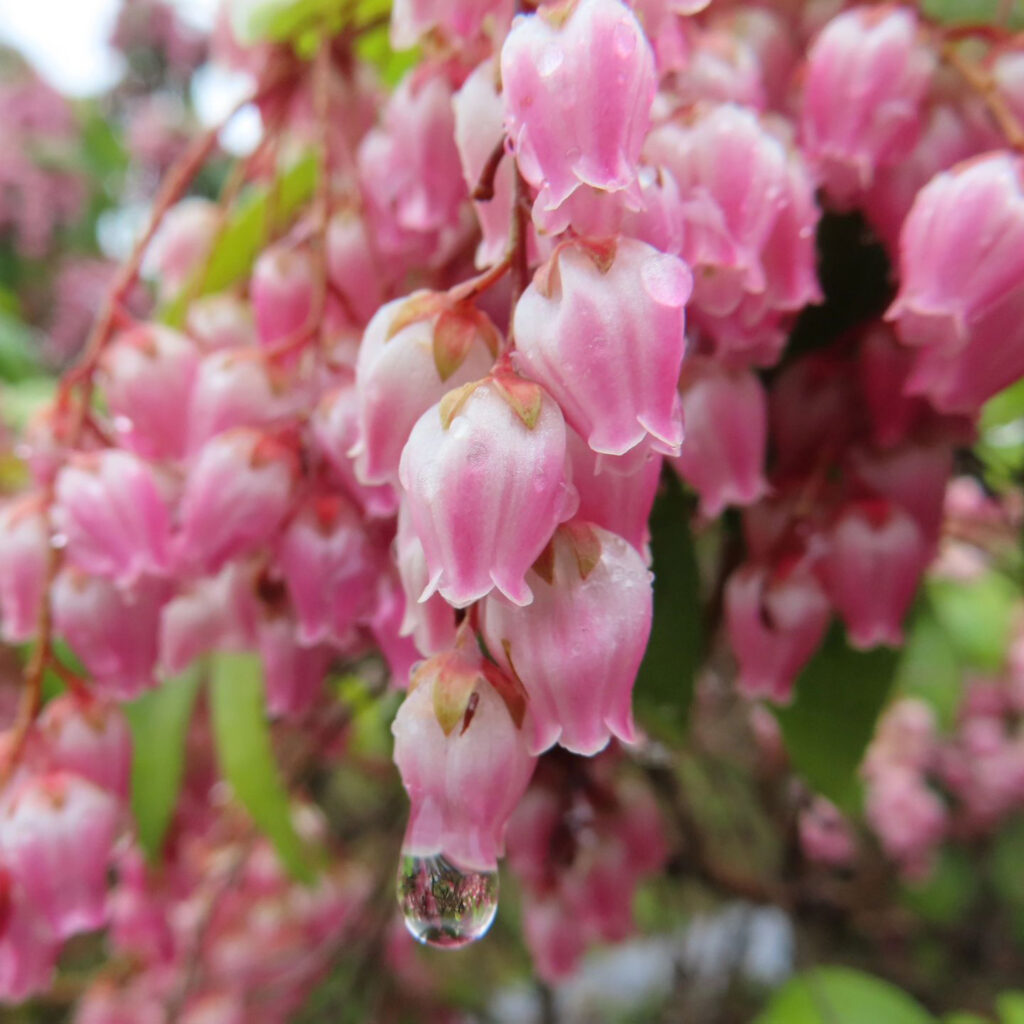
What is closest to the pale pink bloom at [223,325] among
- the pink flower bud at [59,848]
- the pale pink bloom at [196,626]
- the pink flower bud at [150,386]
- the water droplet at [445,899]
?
the pink flower bud at [150,386]

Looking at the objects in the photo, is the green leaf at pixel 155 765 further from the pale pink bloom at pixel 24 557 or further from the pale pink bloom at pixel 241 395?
the pale pink bloom at pixel 241 395

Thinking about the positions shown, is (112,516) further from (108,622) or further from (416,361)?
(416,361)

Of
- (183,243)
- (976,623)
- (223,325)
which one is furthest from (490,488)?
(976,623)

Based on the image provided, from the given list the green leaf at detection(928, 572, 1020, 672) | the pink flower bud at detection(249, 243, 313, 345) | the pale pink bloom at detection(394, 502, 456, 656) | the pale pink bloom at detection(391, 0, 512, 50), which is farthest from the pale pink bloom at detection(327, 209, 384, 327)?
the green leaf at detection(928, 572, 1020, 672)

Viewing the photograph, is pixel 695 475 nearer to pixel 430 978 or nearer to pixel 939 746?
pixel 430 978

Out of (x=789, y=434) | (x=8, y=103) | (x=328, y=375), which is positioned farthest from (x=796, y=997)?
(x=8, y=103)

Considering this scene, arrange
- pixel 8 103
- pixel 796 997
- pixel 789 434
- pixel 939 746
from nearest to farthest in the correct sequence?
pixel 789 434 → pixel 796 997 → pixel 939 746 → pixel 8 103
